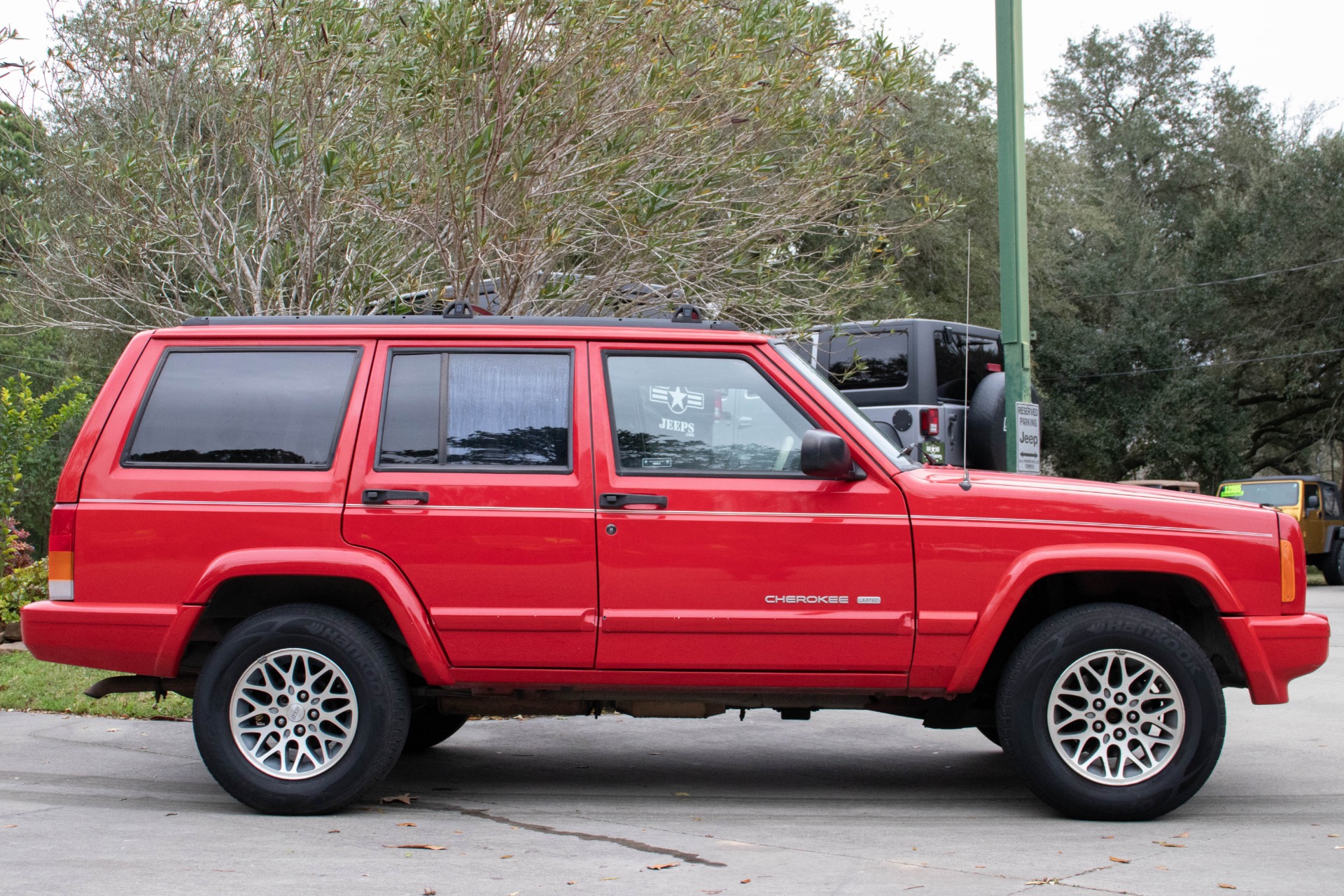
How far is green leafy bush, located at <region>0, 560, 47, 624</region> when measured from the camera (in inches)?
400

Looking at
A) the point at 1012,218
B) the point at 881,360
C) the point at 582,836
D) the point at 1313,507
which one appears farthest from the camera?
the point at 1313,507

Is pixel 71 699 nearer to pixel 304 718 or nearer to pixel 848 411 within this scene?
pixel 304 718

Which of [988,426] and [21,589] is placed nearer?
[21,589]

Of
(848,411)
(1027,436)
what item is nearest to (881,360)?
(1027,436)

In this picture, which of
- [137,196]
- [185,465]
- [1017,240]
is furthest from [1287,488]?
[185,465]

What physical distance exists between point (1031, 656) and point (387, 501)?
8.79 ft

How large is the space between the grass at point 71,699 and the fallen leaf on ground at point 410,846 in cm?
301

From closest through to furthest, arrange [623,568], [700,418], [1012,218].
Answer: [623,568] < [700,418] < [1012,218]

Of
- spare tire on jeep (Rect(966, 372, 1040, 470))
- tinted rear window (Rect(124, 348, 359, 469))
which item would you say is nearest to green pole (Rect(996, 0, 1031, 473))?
spare tire on jeep (Rect(966, 372, 1040, 470))

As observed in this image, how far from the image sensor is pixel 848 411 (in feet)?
17.7

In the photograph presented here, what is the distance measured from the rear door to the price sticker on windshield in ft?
13.6

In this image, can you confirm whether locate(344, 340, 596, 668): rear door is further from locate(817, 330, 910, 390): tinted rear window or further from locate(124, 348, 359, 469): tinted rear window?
locate(817, 330, 910, 390): tinted rear window

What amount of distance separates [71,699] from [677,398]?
15.6 ft

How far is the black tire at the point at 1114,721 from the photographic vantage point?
5109mm
